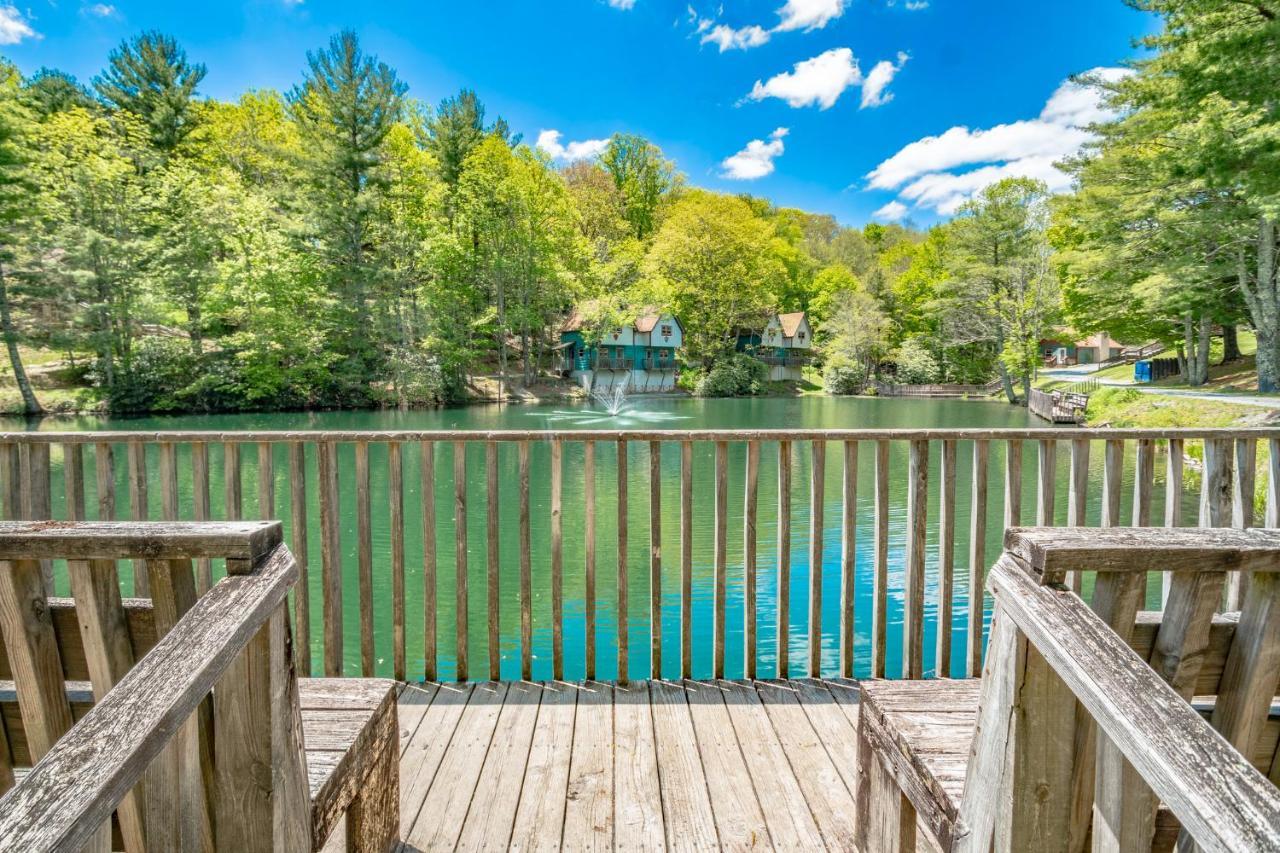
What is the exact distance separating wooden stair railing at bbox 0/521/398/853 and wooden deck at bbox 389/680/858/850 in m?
1.08

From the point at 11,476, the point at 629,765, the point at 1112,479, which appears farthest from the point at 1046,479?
the point at 11,476

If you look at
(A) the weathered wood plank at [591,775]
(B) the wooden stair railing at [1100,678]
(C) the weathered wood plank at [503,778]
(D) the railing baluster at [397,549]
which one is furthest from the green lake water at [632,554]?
(B) the wooden stair railing at [1100,678]

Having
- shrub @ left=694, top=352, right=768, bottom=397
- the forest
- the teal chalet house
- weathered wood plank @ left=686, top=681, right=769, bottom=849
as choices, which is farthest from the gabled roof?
weathered wood plank @ left=686, top=681, right=769, bottom=849

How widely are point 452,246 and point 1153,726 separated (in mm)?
33404

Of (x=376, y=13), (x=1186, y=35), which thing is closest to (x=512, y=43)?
(x=376, y=13)

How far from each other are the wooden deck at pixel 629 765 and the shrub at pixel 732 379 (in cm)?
3686

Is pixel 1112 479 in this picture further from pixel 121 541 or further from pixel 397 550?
pixel 121 541

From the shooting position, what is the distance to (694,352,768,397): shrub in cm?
3975

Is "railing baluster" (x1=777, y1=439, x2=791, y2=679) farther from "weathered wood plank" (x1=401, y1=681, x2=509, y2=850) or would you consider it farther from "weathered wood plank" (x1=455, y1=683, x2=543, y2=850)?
"weathered wood plank" (x1=401, y1=681, x2=509, y2=850)

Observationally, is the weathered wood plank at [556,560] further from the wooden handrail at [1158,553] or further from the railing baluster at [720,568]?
the wooden handrail at [1158,553]

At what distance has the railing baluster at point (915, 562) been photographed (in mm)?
2969

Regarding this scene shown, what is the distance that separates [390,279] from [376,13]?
52.8 ft

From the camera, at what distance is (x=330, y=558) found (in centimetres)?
292

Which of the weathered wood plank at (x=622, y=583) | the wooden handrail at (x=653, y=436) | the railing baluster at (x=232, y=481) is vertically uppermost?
the wooden handrail at (x=653, y=436)
